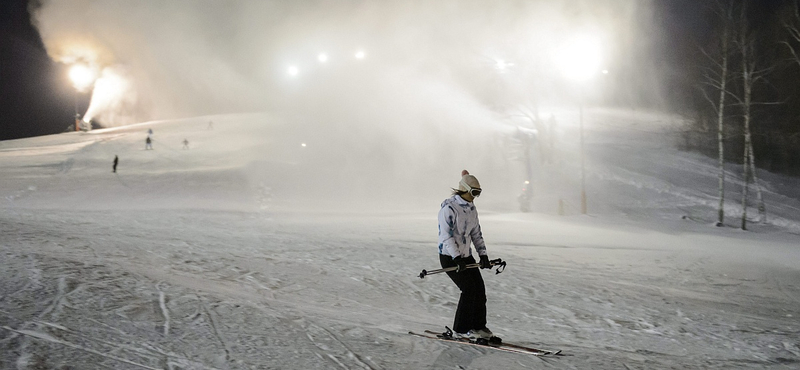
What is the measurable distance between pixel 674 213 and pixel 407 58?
2747 cm

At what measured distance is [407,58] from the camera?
4919 cm

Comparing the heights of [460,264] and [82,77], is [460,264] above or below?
below

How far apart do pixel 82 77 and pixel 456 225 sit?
84884mm

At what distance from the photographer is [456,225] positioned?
5.50 meters

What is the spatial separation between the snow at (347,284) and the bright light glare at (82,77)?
5549 cm

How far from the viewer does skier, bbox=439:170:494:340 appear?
18.0 ft

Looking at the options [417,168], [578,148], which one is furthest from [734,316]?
[578,148]

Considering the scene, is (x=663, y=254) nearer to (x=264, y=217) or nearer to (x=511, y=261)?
(x=511, y=261)

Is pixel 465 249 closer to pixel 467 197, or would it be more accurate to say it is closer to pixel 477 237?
pixel 477 237

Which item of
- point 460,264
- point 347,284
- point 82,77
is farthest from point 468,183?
point 82,77

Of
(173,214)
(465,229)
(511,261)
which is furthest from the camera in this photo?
(173,214)

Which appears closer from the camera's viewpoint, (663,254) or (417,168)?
(663,254)

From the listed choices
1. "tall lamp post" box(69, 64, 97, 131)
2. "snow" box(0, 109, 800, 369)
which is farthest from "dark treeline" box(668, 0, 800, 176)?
"tall lamp post" box(69, 64, 97, 131)

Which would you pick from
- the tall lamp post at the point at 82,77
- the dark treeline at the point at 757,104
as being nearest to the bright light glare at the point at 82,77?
the tall lamp post at the point at 82,77
